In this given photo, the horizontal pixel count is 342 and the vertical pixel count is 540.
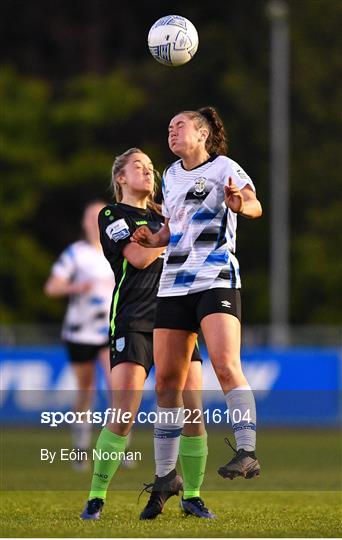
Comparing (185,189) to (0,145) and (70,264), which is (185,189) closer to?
(70,264)

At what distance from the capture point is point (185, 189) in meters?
8.69

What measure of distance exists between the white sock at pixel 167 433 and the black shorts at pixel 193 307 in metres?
0.51

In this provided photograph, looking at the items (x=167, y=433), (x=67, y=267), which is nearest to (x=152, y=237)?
(x=167, y=433)

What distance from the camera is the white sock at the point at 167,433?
29.0 ft

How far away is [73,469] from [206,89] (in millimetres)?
26113

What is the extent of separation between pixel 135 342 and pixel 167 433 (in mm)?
639

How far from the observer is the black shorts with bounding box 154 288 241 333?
8.52 meters

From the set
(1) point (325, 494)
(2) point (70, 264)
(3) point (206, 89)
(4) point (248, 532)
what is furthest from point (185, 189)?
(3) point (206, 89)

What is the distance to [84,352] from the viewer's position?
14.3 m

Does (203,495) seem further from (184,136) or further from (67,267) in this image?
(67,267)

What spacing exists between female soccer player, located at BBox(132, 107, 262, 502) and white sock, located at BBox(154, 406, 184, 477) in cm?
5

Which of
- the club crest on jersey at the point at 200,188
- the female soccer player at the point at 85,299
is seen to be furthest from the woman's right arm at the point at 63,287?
the club crest on jersey at the point at 200,188

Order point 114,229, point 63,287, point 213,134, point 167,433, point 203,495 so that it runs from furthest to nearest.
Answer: point 63,287
point 203,495
point 114,229
point 213,134
point 167,433

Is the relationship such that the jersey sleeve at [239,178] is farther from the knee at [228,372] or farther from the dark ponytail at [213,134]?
the knee at [228,372]
